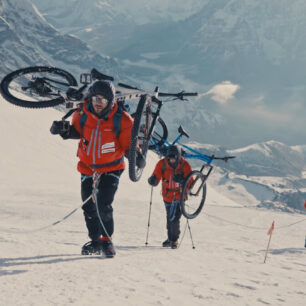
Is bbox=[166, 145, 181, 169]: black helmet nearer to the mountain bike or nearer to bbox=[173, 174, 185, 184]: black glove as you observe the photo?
bbox=[173, 174, 185, 184]: black glove

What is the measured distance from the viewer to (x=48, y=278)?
4.06m

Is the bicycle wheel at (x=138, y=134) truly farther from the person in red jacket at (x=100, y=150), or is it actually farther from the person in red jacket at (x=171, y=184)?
the person in red jacket at (x=171, y=184)

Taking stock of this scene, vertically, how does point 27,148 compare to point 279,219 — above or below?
above

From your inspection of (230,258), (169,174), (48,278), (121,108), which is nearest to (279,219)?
(169,174)

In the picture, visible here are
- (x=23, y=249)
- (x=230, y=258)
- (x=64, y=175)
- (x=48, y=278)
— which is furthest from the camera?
(x=64, y=175)

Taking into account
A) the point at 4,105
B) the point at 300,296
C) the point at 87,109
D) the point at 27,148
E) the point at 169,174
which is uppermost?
the point at 4,105

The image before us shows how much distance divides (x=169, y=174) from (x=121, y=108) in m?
3.68

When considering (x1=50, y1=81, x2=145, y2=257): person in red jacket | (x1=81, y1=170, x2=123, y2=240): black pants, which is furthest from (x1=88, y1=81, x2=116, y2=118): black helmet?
(x1=81, y1=170, x2=123, y2=240): black pants

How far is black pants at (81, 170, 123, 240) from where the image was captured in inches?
227

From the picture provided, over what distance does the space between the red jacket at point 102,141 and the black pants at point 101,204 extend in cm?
17

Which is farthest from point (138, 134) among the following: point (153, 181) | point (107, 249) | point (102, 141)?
point (153, 181)

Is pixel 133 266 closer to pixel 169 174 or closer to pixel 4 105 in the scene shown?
pixel 169 174

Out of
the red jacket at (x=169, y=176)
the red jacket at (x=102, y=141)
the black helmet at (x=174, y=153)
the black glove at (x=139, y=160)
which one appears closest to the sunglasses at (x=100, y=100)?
the red jacket at (x=102, y=141)

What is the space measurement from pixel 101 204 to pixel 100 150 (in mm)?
848
